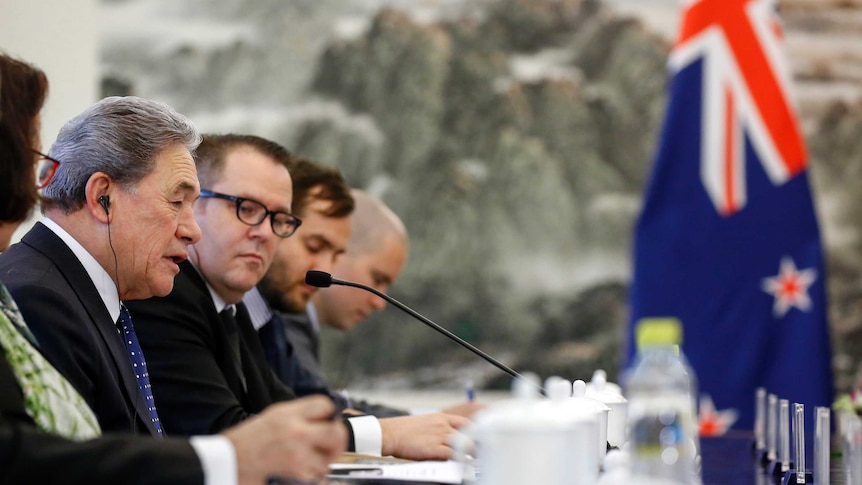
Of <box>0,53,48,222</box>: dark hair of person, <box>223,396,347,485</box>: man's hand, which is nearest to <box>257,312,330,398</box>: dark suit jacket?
<box>0,53,48,222</box>: dark hair of person

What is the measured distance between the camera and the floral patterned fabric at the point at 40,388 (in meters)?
→ 1.62

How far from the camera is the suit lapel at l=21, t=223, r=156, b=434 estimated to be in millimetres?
2129

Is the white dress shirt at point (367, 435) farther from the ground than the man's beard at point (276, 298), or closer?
closer

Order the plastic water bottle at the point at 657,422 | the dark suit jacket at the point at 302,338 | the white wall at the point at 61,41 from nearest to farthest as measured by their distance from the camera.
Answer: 1. the plastic water bottle at the point at 657,422
2. the dark suit jacket at the point at 302,338
3. the white wall at the point at 61,41

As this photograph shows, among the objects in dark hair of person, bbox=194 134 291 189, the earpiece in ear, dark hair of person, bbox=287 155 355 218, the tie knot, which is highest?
dark hair of person, bbox=287 155 355 218

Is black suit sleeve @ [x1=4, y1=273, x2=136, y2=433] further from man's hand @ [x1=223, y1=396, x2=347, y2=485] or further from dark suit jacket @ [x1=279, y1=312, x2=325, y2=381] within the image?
dark suit jacket @ [x1=279, y1=312, x2=325, y2=381]

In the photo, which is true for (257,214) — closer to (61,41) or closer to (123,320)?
(123,320)

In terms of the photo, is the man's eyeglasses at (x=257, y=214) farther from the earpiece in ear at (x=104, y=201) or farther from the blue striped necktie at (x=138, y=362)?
the earpiece in ear at (x=104, y=201)

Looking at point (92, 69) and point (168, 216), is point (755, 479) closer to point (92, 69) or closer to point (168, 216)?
point (168, 216)

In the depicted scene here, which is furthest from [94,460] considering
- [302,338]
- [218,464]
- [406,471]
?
[302,338]

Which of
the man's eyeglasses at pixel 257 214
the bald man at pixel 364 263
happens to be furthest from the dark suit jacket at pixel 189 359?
the bald man at pixel 364 263

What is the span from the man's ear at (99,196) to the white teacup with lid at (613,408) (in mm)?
1128

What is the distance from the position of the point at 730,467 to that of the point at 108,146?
1776mm

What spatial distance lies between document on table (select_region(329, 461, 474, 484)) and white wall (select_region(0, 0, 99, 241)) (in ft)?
14.8
